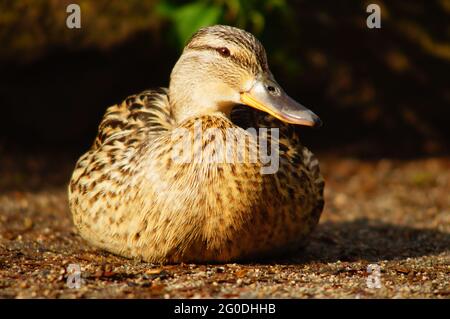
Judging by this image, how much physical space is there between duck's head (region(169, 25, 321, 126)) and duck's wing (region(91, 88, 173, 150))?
0.29 m

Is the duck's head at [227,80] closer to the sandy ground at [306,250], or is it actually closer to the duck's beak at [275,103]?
the duck's beak at [275,103]

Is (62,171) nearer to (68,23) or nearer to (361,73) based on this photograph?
(68,23)

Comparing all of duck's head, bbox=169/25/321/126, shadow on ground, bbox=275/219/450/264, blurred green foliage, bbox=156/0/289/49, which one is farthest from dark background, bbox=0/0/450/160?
duck's head, bbox=169/25/321/126

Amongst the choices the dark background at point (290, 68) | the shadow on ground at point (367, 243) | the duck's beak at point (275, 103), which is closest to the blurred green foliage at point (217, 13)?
the dark background at point (290, 68)

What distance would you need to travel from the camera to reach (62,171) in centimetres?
948

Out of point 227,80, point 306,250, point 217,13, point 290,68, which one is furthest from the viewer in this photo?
point 290,68

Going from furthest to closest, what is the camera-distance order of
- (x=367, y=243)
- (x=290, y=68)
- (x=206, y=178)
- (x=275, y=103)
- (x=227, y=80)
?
(x=290, y=68) < (x=367, y=243) < (x=227, y=80) < (x=275, y=103) < (x=206, y=178)

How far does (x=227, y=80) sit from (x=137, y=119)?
95 cm

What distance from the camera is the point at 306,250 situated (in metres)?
6.31

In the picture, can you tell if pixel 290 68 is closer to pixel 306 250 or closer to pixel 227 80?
pixel 306 250

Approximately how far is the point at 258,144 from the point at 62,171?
182 inches

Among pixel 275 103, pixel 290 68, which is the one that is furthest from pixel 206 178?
pixel 290 68

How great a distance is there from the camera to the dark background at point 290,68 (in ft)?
30.0

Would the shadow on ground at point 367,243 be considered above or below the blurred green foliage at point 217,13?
below
